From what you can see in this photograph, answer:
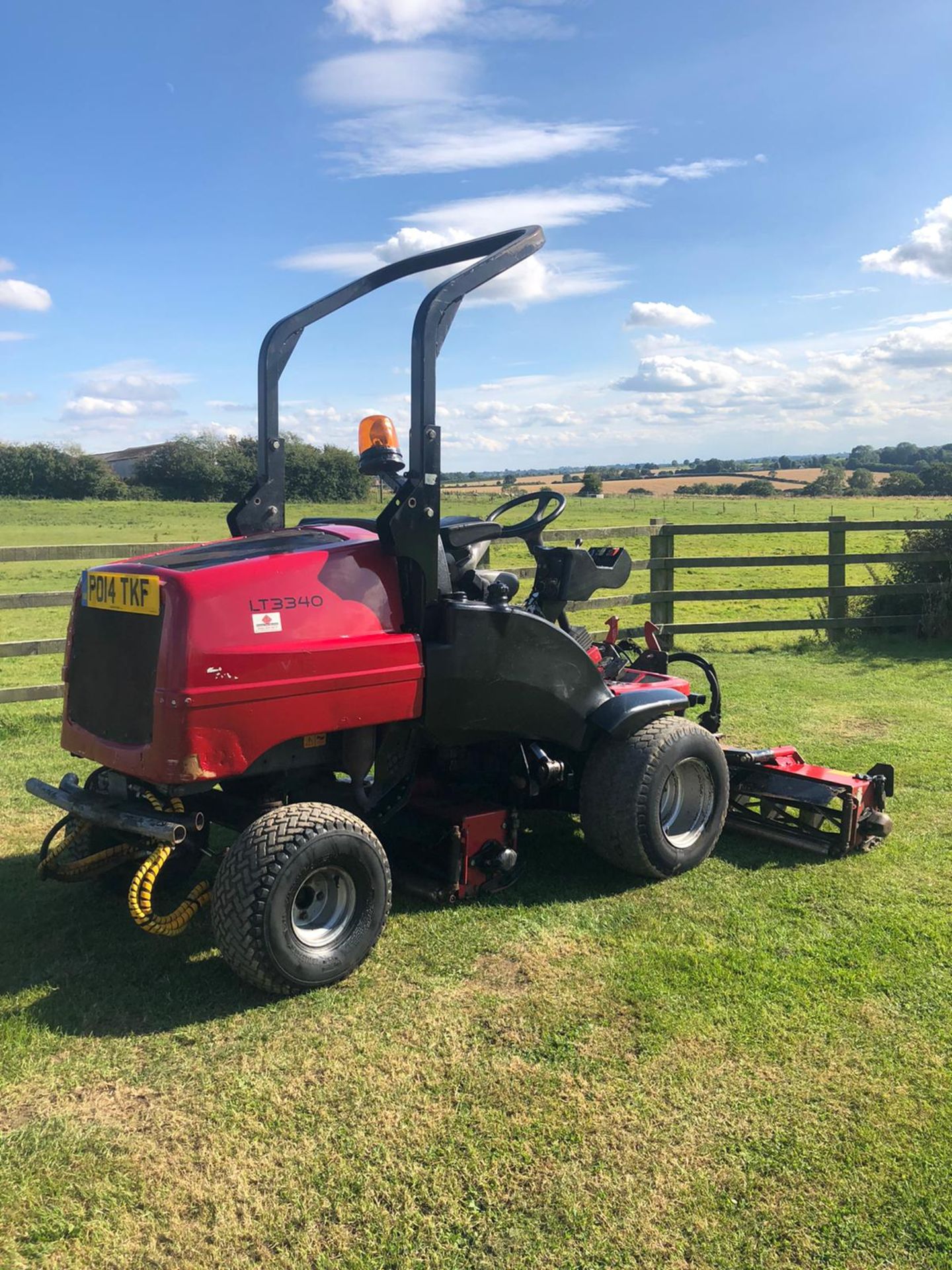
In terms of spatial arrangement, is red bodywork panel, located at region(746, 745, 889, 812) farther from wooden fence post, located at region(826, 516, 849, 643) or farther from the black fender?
wooden fence post, located at region(826, 516, 849, 643)

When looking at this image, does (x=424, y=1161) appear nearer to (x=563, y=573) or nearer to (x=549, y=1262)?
(x=549, y=1262)

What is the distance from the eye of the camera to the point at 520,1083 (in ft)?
9.76

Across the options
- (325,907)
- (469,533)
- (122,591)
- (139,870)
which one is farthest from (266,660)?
(469,533)

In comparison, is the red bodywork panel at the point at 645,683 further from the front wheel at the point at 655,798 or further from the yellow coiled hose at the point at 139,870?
the yellow coiled hose at the point at 139,870

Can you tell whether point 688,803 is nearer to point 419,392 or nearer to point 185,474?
point 419,392

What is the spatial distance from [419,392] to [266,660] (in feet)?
3.95

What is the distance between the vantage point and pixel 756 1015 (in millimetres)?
3363

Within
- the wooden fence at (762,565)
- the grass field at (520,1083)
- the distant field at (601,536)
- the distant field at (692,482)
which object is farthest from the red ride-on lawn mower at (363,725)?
the distant field at (692,482)

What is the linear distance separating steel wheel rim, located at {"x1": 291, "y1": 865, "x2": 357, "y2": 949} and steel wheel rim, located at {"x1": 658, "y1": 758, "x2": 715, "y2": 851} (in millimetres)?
1686

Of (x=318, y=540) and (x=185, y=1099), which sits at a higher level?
(x=318, y=540)

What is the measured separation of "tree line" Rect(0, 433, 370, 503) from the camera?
5.64 metres

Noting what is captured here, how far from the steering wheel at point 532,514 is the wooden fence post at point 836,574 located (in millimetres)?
7213

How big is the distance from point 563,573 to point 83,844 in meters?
2.43

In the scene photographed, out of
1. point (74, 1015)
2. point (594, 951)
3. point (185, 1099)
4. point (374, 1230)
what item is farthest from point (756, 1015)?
point (74, 1015)
